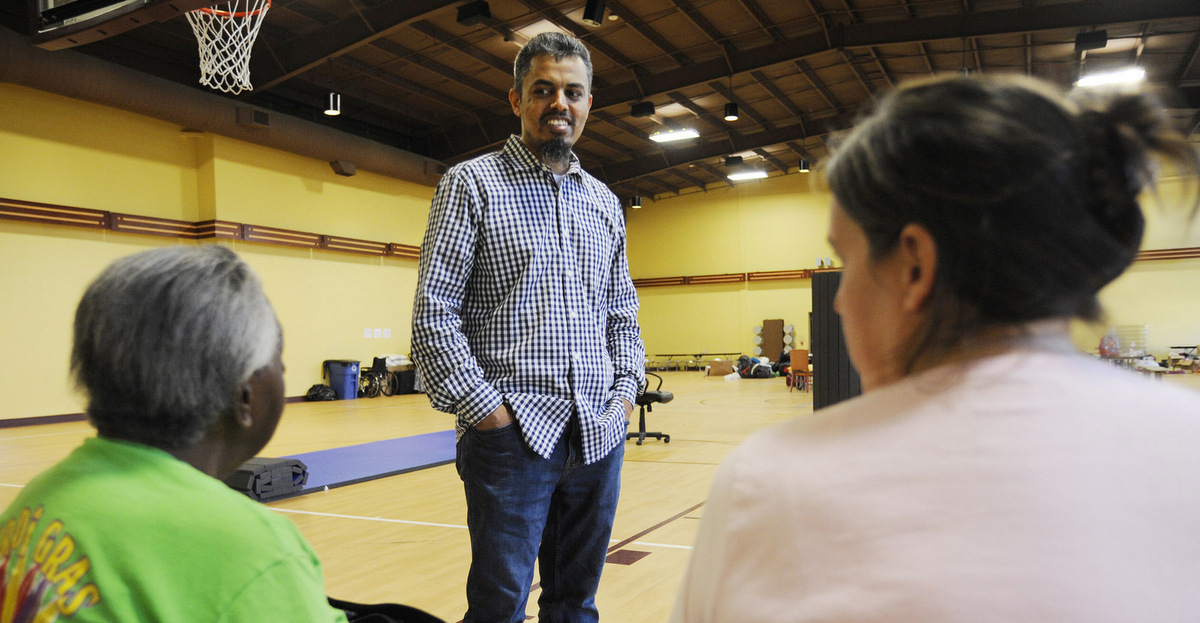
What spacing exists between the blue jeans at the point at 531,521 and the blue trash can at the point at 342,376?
44.2 feet

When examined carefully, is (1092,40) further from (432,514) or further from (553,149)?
(553,149)

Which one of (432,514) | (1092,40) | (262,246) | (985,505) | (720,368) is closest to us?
(985,505)

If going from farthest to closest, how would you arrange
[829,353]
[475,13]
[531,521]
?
[475,13]
[829,353]
[531,521]

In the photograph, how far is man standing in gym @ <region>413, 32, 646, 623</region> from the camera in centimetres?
174

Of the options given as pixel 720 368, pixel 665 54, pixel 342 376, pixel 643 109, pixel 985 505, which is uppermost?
pixel 665 54

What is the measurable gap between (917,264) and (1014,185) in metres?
0.09

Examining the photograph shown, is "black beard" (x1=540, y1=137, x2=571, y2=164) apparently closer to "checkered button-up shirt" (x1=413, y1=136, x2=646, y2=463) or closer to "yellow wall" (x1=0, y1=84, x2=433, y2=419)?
"checkered button-up shirt" (x1=413, y1=136, x2=646, y2=463)

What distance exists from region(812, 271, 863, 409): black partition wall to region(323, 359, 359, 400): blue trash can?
11351mm

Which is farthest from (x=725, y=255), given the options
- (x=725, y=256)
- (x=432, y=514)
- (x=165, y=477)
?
(x=165, y=477)

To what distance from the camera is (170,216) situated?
12.8m

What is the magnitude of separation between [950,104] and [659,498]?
17.1ft

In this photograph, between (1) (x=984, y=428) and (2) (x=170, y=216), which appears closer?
(1) (x=984, y=428)

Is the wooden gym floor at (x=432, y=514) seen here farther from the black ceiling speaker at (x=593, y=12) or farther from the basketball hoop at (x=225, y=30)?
the black ceiling speaker at (x=593, y=12)

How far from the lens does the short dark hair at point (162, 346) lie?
2.86 ft
